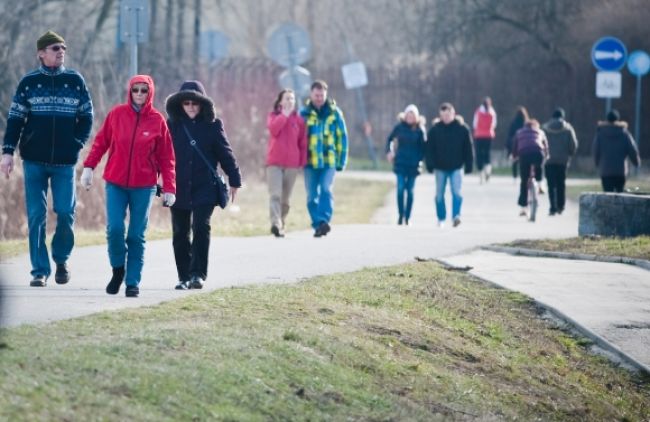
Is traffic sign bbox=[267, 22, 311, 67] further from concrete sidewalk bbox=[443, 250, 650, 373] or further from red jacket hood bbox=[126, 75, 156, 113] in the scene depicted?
red jacket hood bbox=[126, 75, 156, 113]

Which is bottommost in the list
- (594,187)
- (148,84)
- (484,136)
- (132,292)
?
(594,187)

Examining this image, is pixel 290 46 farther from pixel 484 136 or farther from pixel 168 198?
pixel 168 198

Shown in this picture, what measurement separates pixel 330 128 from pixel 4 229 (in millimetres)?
4265

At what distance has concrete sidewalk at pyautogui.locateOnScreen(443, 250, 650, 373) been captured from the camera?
1291cm

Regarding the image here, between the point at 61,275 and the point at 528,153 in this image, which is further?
the point at 528,153

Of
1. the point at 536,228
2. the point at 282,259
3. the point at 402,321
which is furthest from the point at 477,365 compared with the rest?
the point at 536,228

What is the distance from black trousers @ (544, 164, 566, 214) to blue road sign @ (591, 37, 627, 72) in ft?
14.9

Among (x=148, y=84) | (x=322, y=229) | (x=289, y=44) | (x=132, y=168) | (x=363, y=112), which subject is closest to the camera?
(x=148, y=84)

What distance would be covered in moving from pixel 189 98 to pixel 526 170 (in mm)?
13971

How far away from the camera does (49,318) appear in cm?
1056

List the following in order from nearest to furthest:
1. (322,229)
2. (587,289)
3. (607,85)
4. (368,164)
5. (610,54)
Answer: (587,289) < (322,229) < (610,54) < (607,85) < (368,164)

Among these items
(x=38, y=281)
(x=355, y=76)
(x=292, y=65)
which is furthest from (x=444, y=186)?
(x=355, y=76)

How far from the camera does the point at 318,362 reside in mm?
9727

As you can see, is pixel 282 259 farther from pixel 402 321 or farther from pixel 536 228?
pixel 536 228
